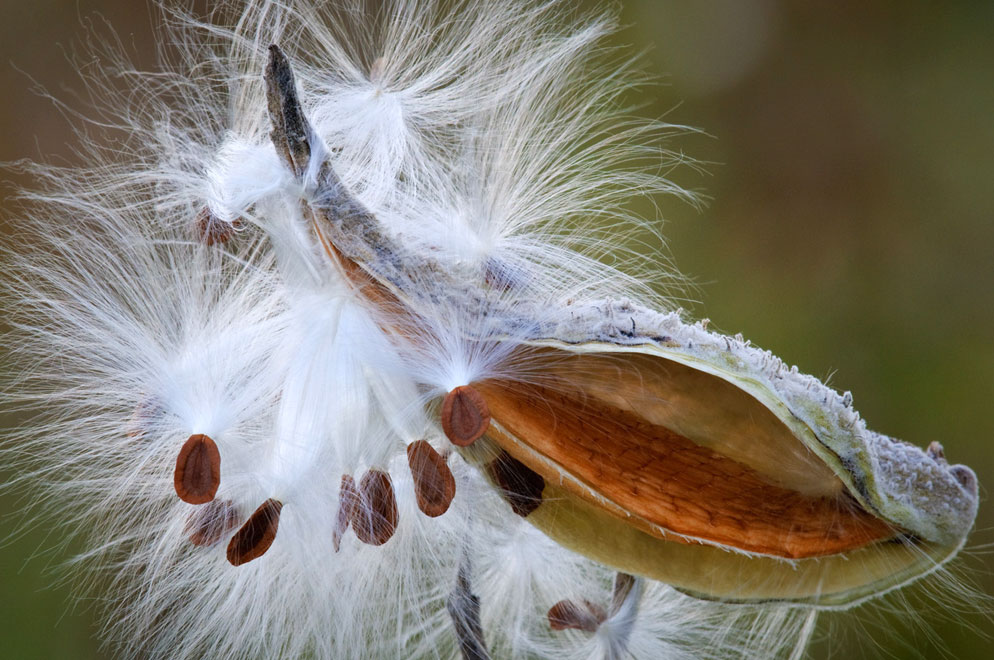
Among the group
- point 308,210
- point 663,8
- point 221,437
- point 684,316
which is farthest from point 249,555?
point 663,8

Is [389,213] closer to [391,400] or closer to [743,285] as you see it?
[391,400]

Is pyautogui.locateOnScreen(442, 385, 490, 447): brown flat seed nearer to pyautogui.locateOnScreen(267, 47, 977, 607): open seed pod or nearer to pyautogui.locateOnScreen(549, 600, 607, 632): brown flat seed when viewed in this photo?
pyautogui.locateOnScreen(267, 47, 977, 607): open seed pod

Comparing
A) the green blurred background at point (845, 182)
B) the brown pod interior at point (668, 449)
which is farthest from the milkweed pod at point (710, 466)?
the green blurred background at point (845, 182)

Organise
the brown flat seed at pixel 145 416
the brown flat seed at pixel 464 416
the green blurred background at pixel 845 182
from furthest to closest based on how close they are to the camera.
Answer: the green blurred background at pixel 845 182 → the brown flat seed at pixel 145 416 → the brown flat seed at pixel 464 416

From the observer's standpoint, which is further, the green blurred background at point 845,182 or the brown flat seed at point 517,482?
the green blurred background at point 845,182

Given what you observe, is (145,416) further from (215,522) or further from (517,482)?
(517,482)

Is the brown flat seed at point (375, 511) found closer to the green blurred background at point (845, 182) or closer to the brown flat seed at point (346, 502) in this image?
the brown flat seed at point (346, 502)
